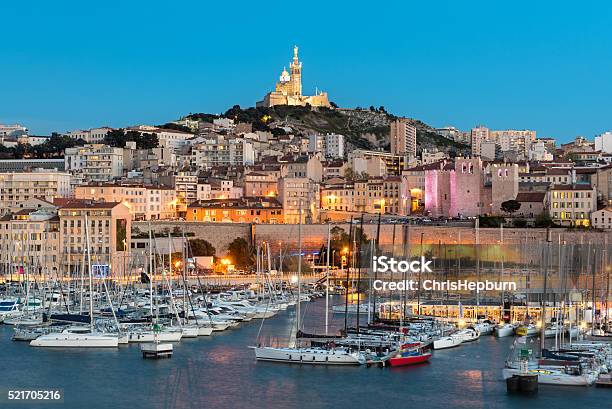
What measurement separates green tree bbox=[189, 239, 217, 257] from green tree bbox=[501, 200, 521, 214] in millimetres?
16000

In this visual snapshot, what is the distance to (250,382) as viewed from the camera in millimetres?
24031

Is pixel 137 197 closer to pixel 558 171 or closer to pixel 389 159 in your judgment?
pixel 558 171

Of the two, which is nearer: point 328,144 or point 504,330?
point 504,330

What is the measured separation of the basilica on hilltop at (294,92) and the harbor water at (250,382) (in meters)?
79.9

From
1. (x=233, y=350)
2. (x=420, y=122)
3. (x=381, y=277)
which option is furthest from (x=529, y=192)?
(x=420, y=122)

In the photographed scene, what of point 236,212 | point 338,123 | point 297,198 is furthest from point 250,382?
point 338,123

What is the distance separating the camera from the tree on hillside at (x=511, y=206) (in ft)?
189

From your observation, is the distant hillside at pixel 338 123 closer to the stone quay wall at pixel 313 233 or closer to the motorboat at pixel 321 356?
the stone quay wall at pixel 313 233

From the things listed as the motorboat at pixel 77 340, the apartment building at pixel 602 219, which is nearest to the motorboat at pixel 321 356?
the motorboat at pixel 77 340

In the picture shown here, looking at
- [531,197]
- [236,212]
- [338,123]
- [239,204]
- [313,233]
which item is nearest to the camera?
[313,233]

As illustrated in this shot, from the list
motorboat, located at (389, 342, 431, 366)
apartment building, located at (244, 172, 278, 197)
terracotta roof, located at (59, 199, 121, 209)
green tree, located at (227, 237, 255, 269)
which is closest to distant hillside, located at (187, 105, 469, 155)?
apartment building, located at (244, 172, 278, 197)

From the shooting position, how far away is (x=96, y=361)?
2659cm

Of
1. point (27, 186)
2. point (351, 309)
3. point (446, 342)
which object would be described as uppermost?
point (27, 186)

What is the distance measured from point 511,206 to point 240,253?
49.3 feet
